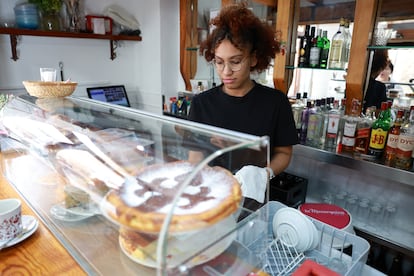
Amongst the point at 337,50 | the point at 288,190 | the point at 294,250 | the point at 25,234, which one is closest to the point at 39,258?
the point at 25,234

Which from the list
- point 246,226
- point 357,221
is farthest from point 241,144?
point 357,221

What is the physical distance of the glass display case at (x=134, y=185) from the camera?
1.84 feet

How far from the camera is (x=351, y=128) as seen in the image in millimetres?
1773

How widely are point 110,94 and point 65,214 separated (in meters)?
2.21

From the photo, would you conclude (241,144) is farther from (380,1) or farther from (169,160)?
(380,1)

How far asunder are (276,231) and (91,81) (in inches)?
105

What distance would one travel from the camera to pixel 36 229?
0.89 m

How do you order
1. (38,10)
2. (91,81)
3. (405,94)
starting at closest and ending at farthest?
(405,94) < (38,10) < (91,81)

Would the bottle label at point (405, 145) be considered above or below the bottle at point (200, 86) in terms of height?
below

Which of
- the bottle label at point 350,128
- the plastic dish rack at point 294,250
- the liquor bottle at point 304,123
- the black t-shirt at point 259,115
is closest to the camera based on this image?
the plastic dish rack at point 294,250

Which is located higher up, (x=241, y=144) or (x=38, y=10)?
(x=38, y=10)

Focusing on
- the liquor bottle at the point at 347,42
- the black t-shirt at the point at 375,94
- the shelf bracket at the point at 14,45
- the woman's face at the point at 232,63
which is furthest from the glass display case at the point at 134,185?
the shelf bracket at the point at 14,45

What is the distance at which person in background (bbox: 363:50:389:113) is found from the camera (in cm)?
176

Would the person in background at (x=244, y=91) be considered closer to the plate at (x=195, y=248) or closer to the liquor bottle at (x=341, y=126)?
the liquor bottle at (x=341, y=126)
